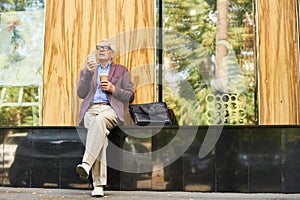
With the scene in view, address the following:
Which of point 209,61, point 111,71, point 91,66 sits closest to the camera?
point 91,66

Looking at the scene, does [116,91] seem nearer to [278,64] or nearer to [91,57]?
[91,57]

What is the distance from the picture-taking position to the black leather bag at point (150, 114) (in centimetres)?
545

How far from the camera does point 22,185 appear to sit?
550cm

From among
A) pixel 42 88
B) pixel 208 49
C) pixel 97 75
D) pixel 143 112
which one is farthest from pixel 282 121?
pixel 42 88

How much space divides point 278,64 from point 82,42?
A: 8.21ft

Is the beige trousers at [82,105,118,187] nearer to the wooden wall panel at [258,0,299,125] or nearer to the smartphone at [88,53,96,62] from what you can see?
the smartphone at [88,53,96,62]

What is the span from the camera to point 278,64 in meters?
5.83

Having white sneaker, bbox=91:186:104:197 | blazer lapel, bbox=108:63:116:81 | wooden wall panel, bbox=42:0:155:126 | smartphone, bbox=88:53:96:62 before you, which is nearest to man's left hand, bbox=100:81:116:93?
blazer lapel, bbox=108:63:116:81

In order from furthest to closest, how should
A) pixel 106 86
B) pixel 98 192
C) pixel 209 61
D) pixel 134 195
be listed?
1. pixel 209 61
2. pixel 106 86
3. pixel 134 195
4. pixel 98 192

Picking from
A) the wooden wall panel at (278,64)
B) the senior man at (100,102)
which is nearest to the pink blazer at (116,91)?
the senior man at (100,102)

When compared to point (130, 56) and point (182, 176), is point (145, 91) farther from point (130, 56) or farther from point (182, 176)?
point (182, 176)

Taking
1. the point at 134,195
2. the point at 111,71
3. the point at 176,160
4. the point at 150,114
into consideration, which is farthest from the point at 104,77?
the point at 134,195

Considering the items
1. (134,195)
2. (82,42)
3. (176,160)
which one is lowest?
(134,195)

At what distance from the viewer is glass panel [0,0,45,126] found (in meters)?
6.20
